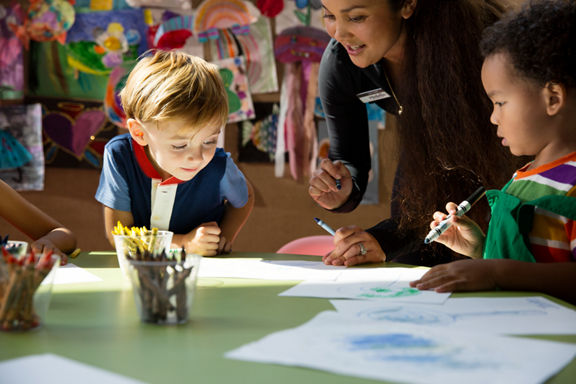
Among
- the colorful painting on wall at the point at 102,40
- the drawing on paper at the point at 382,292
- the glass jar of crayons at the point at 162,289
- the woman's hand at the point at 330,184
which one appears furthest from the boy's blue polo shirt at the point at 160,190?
the colorful painting on wall at the point at 102,40

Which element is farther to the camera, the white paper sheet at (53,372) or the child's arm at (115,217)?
the child's arm at (115,217)

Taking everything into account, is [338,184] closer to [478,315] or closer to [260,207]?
[478,315]

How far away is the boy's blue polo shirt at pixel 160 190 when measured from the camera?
1.54 metres

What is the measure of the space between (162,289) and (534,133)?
0.78 metres

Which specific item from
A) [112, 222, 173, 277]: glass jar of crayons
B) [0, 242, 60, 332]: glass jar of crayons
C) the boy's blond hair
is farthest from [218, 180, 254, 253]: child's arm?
[0, 242, 60, 332]: glass jar of crayons

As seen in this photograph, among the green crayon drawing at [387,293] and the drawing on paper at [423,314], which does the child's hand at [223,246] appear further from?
the drawing on paper at [423,314]

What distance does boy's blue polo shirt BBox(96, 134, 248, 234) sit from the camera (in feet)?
5.05

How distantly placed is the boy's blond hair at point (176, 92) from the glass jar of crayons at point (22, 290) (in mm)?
774

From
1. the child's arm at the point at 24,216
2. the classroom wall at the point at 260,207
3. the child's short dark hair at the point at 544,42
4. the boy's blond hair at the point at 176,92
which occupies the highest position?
the child's short dark hair at the point at 544,42

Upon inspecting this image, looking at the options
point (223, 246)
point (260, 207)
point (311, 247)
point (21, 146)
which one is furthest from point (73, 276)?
point (21, 146)

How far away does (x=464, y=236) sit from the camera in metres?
1.25

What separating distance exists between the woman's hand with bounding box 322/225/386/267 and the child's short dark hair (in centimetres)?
45

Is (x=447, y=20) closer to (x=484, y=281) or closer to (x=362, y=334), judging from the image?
(x=484, y=281)

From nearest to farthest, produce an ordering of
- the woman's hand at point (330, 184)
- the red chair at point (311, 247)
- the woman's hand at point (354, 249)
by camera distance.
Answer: the woman's hand at point (354, 249) < the woman's hand at point (330, 184) < the red chair at point (311, 247)
